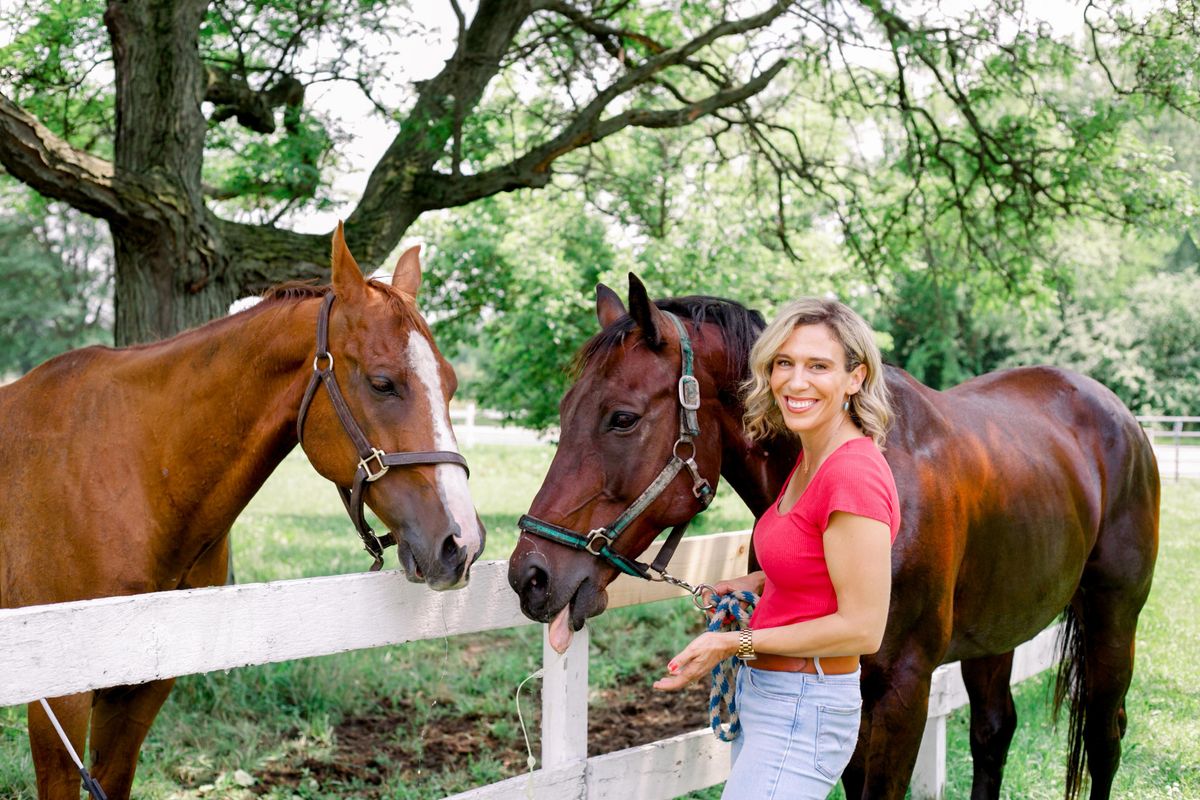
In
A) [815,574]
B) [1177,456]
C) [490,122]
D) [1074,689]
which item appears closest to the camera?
[815,574]

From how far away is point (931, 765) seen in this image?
4.30m

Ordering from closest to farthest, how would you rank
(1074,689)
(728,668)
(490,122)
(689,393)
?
(728,668), (689,393), (1074,689), (490,122)

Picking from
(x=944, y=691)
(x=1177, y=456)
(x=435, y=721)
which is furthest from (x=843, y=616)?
(x=1177, y=456)

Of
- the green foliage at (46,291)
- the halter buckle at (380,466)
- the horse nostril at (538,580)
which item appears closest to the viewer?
the horse nostril at (538,580)

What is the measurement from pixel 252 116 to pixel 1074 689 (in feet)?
21.1

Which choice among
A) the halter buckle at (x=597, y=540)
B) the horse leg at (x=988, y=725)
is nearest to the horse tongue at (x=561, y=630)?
the halter buckle at (x=597, y=540)

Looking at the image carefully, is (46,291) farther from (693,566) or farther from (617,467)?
(617,467)

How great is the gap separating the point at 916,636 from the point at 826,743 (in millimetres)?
867

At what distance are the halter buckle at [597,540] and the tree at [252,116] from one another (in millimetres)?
3396

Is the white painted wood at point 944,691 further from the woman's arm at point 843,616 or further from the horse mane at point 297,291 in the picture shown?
the horse mane at point 297,291

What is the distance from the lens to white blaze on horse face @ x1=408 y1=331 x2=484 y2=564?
2.50m

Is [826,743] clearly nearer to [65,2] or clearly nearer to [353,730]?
[353,730]

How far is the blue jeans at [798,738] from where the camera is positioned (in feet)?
6.64

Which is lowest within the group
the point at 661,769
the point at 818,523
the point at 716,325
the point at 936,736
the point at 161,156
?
the point at 936,736
